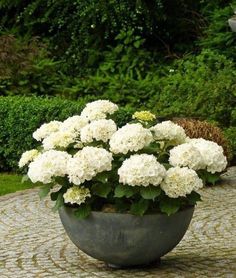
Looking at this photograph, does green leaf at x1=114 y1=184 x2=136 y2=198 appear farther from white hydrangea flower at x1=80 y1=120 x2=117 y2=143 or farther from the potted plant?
white hydrangea flower at x1=80 y1=120 x2=117 y2=143

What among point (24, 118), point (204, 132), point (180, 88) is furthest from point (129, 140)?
point (180, 88)

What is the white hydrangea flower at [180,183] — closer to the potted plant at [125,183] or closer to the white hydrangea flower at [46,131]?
the potted plant at [125,183]

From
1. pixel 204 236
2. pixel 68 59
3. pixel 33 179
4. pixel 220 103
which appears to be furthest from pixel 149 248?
pixel 68 59

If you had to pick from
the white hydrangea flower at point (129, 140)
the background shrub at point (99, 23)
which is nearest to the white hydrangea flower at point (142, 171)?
the white hydrangea flower at point (129, 140)

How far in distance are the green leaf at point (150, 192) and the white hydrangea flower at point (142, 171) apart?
49 millimetres

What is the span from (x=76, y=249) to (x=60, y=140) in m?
1.22

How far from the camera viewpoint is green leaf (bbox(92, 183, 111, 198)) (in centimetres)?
655

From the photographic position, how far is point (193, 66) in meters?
15.9

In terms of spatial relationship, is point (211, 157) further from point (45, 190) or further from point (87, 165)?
point (45, 190)

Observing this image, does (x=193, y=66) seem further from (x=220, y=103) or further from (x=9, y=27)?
(x=9, y=27)

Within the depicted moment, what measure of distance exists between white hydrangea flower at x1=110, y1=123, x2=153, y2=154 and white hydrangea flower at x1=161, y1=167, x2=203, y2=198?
0.31m

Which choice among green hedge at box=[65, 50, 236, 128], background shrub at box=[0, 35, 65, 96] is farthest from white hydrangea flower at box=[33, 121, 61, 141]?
background shrub at box=[0, 35, 65, 96]

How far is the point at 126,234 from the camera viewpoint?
658 centimetres

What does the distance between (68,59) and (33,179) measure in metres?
11.1
